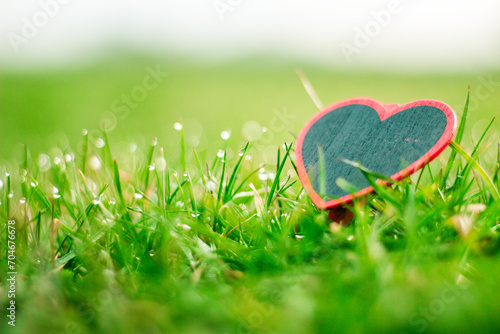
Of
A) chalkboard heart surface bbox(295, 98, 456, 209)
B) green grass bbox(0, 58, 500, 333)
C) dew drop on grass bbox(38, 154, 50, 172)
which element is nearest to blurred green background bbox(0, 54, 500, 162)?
dew drop on grass bbox(38, 154, 50, 172)

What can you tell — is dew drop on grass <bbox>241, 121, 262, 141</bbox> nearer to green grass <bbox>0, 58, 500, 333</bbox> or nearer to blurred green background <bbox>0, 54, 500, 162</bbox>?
blurred green background <bbox>0, 54, 500, 162</bbox>

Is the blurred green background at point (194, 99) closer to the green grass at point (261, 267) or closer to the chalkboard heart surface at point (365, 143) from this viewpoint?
the chalkboard heart surface at point (365, 143)

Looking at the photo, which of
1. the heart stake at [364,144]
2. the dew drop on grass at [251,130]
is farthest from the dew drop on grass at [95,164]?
the dew drop on grass at [251,130]

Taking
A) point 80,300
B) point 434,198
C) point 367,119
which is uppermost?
point 367,119

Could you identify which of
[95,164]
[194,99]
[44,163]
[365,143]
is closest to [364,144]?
[365,143]

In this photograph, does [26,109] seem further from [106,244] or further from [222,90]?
[106,244]

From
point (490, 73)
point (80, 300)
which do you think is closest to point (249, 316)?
point (80, 300)

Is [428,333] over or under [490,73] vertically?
under

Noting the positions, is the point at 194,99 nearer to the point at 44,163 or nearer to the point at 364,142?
the point at 44,163
